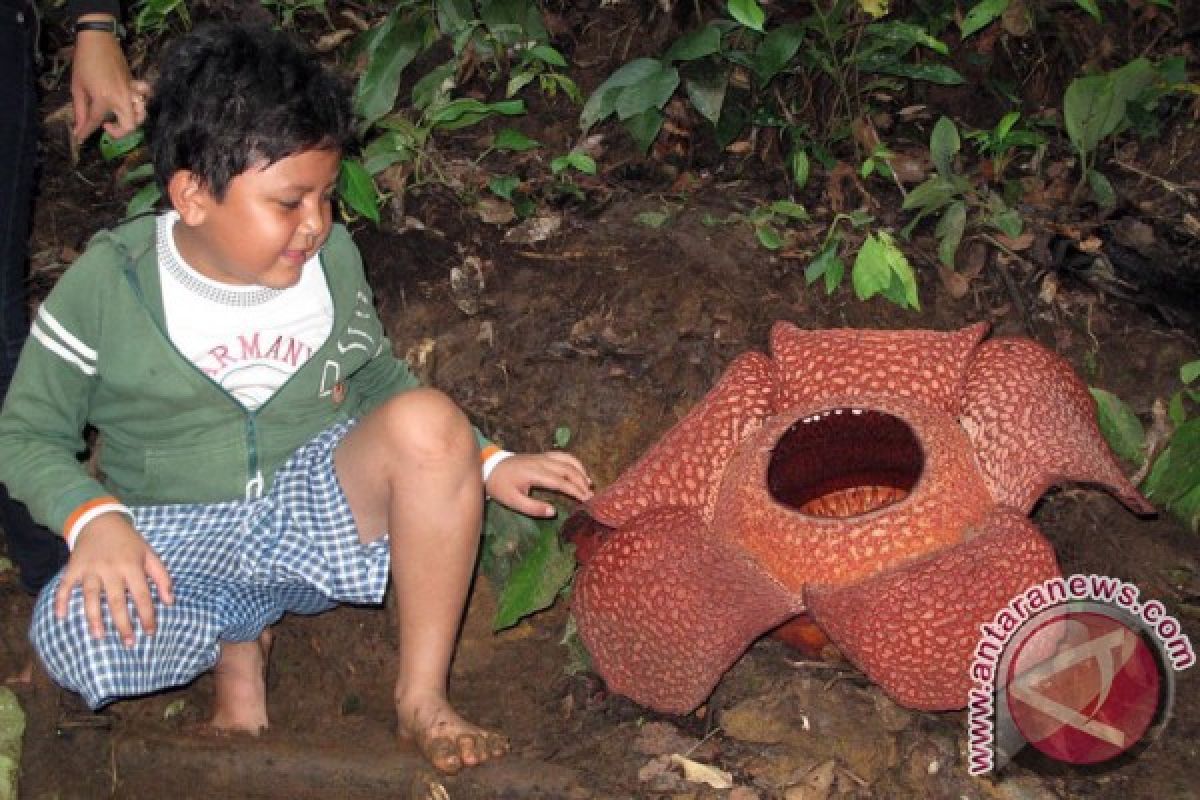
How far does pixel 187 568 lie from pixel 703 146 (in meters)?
1.83

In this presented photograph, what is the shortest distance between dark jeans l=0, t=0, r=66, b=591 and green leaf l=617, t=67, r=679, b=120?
1398 mm

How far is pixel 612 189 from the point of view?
3363 mm

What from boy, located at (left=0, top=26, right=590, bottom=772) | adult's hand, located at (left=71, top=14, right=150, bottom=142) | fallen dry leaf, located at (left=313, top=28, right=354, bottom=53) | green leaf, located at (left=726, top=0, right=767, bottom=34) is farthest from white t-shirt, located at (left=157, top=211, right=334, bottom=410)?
fallen dry leaf, located at (left=313, top=28, right=354, bottom=53)

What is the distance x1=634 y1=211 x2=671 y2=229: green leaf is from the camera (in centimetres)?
321

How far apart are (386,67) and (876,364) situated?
65.5 inches

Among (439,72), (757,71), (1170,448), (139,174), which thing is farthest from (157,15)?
(1170,448)

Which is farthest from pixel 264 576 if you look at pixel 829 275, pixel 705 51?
pixel 705 51

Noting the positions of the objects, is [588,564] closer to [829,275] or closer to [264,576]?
[264,576]

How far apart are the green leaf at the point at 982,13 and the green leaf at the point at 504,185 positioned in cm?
Result: 123

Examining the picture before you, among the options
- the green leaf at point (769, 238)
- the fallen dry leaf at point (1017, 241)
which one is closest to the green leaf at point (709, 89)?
the green leaf at point (769, 238)

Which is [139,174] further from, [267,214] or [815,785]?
[815,785]

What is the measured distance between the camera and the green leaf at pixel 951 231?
3092mm

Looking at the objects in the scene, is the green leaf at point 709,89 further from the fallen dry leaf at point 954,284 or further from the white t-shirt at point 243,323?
the white t-shirt at point 243,323

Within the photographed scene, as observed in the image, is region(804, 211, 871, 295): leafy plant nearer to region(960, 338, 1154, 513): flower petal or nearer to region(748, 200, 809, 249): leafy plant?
region(748, 200, 809, 249): leafy plant
